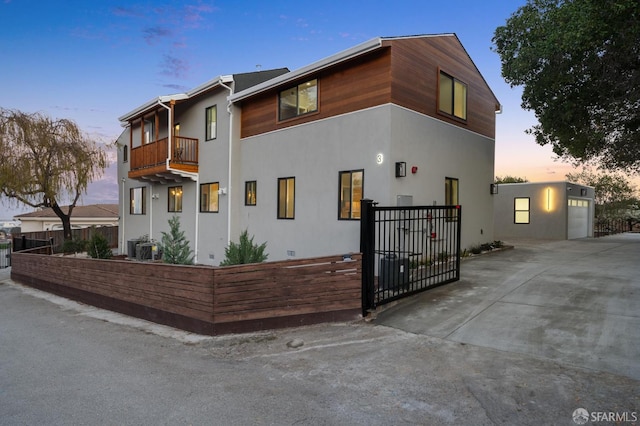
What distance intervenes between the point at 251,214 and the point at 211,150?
3.30 meters

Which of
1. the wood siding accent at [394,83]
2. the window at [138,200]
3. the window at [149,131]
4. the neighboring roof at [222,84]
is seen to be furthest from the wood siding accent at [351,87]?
the window at [138,200]

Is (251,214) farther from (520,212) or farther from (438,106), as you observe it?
A: (520,212)

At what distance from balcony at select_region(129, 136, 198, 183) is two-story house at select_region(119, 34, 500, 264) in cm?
5

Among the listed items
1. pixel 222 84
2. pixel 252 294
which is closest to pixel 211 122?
pixel 222 84

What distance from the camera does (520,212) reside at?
1934cm

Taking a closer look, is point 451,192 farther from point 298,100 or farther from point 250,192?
point 250,192

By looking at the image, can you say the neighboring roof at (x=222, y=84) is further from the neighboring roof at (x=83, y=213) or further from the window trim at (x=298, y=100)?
the neighboring roof at (x=83, y=213)

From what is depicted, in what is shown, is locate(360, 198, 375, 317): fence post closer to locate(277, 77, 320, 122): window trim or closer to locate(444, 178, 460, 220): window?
locate(277, 77, 320, 122): window trim

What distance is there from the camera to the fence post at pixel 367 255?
19.7ft

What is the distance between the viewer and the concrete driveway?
4371 mm

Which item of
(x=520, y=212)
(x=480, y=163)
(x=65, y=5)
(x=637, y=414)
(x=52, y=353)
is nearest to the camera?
(x=637, y=414)

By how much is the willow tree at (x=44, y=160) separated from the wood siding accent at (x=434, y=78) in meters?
17.4

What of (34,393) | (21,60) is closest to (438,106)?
(34,393)

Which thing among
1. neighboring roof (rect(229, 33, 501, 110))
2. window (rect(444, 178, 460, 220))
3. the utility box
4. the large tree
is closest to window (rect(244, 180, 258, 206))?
neighboring roof (rect(229, 33, 501, 110))
